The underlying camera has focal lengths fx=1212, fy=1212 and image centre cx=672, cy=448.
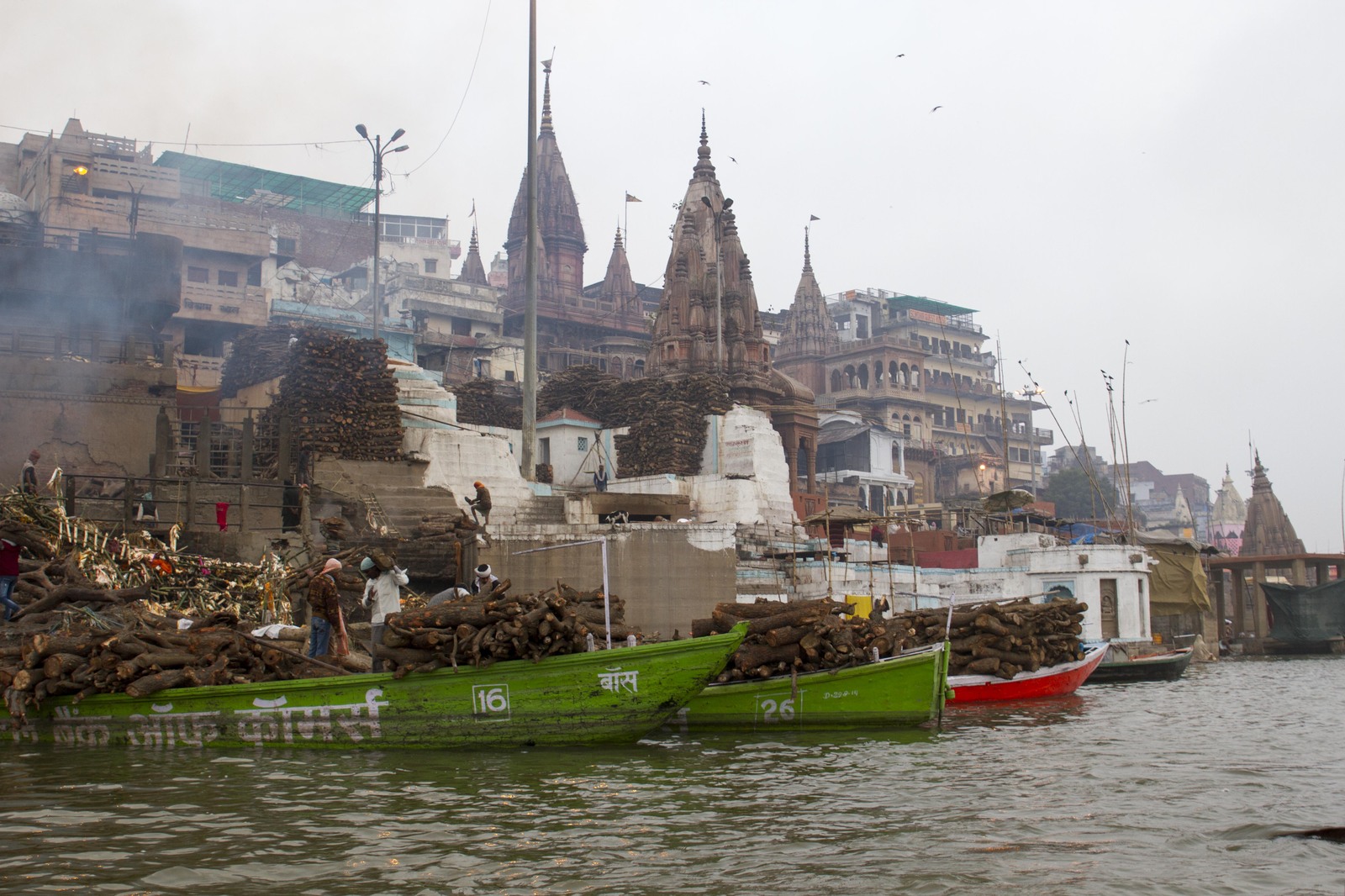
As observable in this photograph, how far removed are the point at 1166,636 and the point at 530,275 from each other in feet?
98.7

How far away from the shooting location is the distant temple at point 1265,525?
65131 millimetres

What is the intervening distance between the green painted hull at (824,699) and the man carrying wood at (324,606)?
4.76 meters

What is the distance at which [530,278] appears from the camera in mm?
33375

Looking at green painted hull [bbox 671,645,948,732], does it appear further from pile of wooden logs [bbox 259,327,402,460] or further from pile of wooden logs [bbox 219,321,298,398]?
pile of wooden logs [bbox 219,321,298,398]

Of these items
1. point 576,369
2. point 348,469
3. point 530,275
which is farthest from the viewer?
point 576,369

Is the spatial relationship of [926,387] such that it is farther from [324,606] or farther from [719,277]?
[324,606]

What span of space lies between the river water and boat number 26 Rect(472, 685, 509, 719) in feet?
1.53

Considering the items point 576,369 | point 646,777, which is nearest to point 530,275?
point 576,369

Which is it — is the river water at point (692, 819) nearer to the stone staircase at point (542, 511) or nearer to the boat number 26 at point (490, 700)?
the boat number 26 at point (490, 700)

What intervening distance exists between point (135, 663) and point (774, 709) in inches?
317

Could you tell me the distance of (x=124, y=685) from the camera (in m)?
13.9

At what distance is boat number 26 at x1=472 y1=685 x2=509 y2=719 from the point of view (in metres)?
13.5

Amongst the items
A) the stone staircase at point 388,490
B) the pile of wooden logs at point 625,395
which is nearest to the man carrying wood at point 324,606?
the stone staircase at point 388,490

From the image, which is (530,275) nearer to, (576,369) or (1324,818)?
(576,369)
